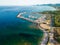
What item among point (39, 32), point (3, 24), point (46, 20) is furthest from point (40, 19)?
point (3, 24)

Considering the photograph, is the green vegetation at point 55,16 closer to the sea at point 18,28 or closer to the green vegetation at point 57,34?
the sea at point 18,28

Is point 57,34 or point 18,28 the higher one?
point 18,28

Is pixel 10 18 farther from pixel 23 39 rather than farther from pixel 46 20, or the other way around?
pixel 46 20

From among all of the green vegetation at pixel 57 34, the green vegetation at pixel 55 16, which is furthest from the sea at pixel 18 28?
the green vegetation at pixel 57 34

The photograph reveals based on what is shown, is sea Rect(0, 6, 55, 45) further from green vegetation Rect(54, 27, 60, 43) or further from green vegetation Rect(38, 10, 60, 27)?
green vegetation Rect(54, 27, 60, 43)

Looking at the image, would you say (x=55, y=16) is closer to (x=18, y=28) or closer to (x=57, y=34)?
(x=57, y=34)

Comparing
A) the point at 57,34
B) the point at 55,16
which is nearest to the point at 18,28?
the point at 57,34

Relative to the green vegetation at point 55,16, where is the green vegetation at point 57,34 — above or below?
below

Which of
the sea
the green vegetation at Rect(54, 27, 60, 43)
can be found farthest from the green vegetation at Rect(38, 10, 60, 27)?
the green vegetation at Rect(54, 27, 60, 43)
